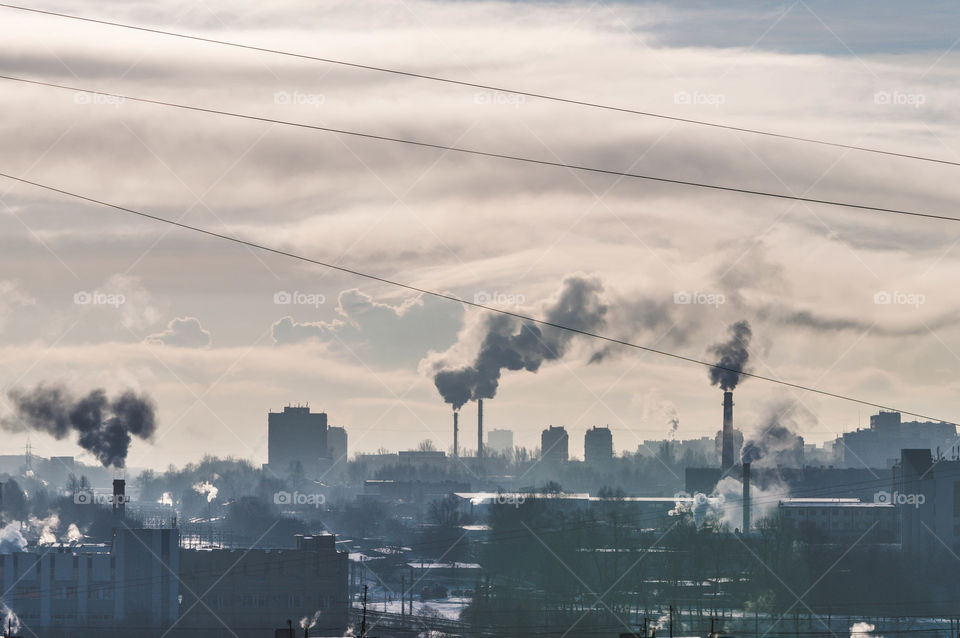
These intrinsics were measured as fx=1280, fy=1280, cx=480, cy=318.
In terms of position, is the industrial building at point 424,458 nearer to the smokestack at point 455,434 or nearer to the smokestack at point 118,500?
the smokestack at point 455,434

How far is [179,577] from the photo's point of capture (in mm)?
48500

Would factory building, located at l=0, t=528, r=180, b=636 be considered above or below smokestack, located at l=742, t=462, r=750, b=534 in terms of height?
below

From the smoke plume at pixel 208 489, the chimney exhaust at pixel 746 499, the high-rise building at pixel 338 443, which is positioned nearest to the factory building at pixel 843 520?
the chimney exhaust at pixel 746 499

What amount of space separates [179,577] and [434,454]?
8450cm

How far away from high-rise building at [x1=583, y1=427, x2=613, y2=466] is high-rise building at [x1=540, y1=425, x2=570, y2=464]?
278 centimetres

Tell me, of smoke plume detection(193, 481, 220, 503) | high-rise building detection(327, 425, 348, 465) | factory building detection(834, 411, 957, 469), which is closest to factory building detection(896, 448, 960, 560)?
factory building detection(834, 411, 957, 469)

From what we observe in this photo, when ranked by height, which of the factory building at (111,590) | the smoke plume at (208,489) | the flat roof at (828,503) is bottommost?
the factory building at (111,590)

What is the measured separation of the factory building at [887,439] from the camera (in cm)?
11744

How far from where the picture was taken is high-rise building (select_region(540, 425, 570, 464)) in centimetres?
12575

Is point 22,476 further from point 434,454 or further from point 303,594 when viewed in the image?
point 303,594

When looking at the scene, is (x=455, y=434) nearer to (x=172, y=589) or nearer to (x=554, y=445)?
(x=554, y=445)

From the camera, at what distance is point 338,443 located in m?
139

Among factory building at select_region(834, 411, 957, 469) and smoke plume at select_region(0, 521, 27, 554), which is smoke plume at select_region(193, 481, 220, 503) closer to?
smoke plume at select_region(0, 521, 27, 554)

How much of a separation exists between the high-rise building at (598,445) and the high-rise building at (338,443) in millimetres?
27071
